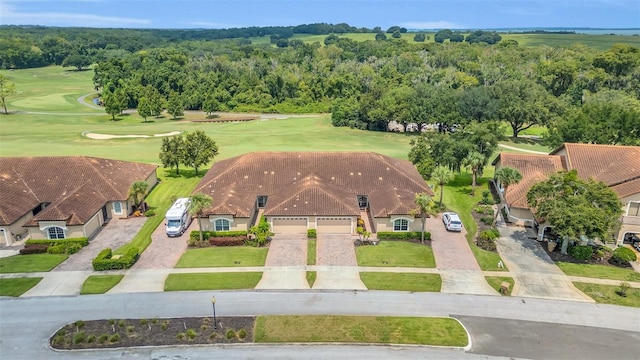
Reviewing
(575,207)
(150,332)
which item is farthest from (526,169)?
(150,332)

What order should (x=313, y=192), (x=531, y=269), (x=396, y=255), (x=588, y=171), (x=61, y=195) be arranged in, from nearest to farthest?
(x=531, y=269)
(x=396, y=255)
(x=313, y=192)
(x=61, y=195)
(x=588, y=171)

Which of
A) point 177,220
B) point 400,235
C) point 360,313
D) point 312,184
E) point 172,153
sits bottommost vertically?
point 360,313

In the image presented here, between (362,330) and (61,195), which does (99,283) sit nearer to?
(61,195)

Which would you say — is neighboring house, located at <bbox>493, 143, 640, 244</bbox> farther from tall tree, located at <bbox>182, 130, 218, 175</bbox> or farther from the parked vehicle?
tall tree, located at <bbox>182, 130, 218, 175</bbox>

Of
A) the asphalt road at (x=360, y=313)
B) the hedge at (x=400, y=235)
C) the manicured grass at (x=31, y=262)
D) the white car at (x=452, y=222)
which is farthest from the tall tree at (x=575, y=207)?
the manicured grass at (x=31, y=262)

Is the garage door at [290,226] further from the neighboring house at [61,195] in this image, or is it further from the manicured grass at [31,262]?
the manicured grass at [31,262]

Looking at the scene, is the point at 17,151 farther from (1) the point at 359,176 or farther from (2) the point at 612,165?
(2) the point at 612,165
